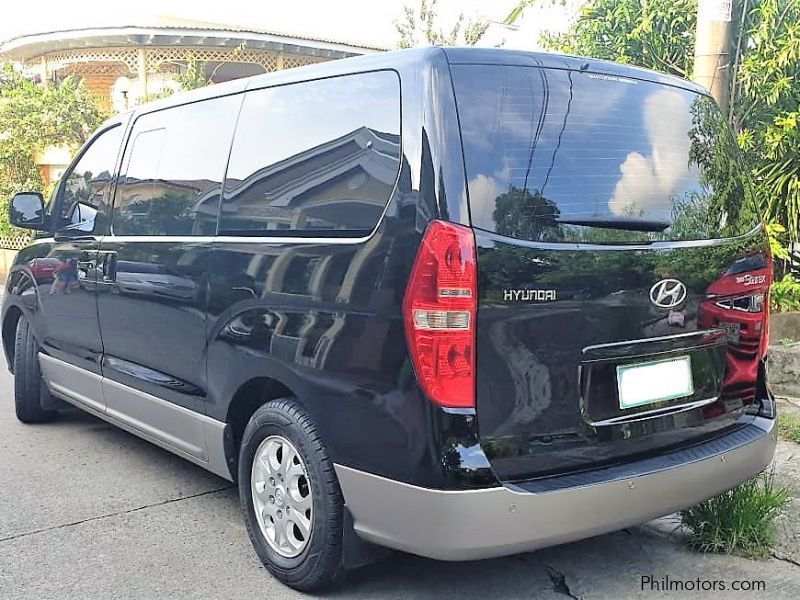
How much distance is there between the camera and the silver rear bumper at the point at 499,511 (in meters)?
2.69

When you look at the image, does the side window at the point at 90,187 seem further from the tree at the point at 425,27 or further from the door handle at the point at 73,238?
the tree at the point at 425,27

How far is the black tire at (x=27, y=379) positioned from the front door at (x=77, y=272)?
0.20 metres

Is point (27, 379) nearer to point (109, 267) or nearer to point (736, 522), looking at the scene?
point (109, 267)

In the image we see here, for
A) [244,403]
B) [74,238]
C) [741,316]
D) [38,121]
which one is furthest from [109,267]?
[38,121]

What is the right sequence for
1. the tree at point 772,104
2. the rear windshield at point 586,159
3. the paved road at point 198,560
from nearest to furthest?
the rear windshield at point 586,159 → the paved road at point 198,560 → the tree at point 772,104

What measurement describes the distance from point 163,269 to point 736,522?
2.73 metres

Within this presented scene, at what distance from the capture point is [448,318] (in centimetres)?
269

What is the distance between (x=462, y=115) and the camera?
2.82 m

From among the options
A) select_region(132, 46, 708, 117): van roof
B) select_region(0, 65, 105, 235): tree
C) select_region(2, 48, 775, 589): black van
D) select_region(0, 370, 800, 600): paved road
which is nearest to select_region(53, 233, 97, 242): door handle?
select_region(2, 48, 775, 589): black van

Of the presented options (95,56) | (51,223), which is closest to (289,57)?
(95,56)

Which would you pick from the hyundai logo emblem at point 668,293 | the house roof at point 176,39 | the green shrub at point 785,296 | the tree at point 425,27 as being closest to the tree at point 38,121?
the house roof at point 176,39

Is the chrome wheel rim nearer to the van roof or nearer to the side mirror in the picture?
the van roof

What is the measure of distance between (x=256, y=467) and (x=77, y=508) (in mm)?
1280

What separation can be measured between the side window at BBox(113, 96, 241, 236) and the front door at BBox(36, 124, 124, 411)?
0.82 ft
